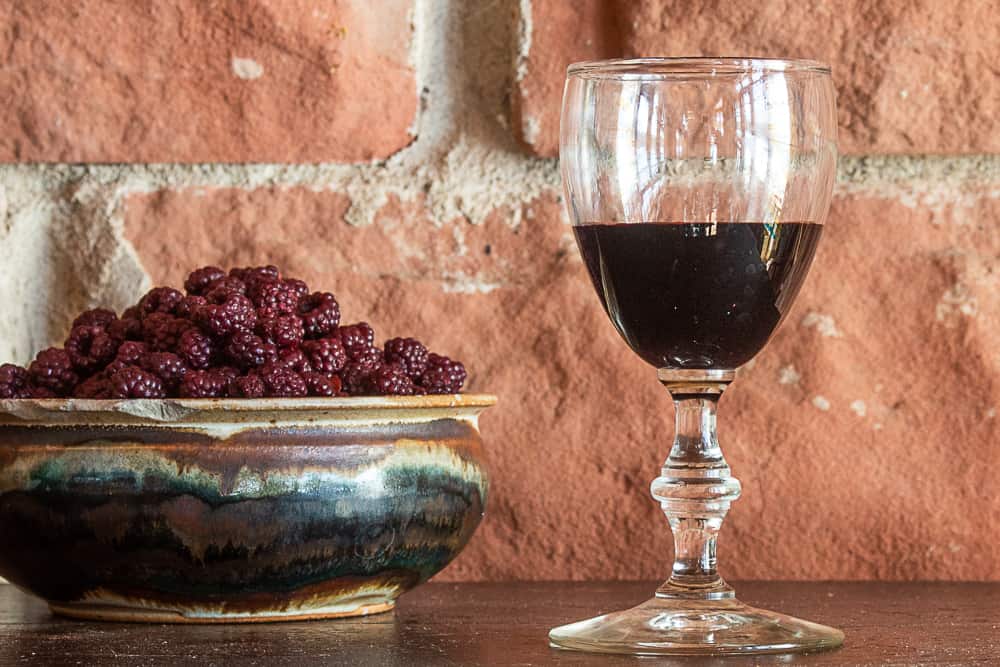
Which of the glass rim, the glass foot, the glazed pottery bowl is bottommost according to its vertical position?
the glass foot

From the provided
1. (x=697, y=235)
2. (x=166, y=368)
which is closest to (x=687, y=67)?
(x=697, y=235)

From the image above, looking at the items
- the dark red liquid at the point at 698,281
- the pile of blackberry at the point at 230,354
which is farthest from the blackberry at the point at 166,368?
the dark red liquid at the point at 698,281

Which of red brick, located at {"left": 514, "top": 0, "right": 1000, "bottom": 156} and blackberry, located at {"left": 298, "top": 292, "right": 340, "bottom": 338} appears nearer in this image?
blackberry, located at {"left": 298, "top": 292, "right": 340, "bottom": 338}

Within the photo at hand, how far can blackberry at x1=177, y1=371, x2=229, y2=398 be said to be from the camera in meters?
0.75

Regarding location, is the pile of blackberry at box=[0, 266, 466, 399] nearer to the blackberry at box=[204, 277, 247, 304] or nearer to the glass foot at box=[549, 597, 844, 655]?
the blackberry at box=[204, 277, 247, 304]

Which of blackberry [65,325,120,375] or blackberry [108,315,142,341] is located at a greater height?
blackberry [108,315,142,341]

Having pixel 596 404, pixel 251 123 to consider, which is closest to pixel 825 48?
pixel 596 404

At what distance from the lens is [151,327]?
2.59 feet

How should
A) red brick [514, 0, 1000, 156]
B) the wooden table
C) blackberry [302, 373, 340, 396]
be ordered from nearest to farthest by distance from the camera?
1. the wooden table
2. blackberry [302, 373, 340, 396]
3. red brick [514, 0, 1000, 156]

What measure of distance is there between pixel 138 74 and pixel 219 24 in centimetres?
6

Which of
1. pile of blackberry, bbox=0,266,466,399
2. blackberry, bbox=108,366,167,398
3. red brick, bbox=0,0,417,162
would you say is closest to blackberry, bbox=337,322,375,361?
pile of blackberry, bbox=0,266,466,399

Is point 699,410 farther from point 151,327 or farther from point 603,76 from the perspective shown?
point 151,327

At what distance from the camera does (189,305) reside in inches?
31.3

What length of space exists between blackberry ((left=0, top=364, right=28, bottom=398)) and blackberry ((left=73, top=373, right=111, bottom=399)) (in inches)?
1.2
